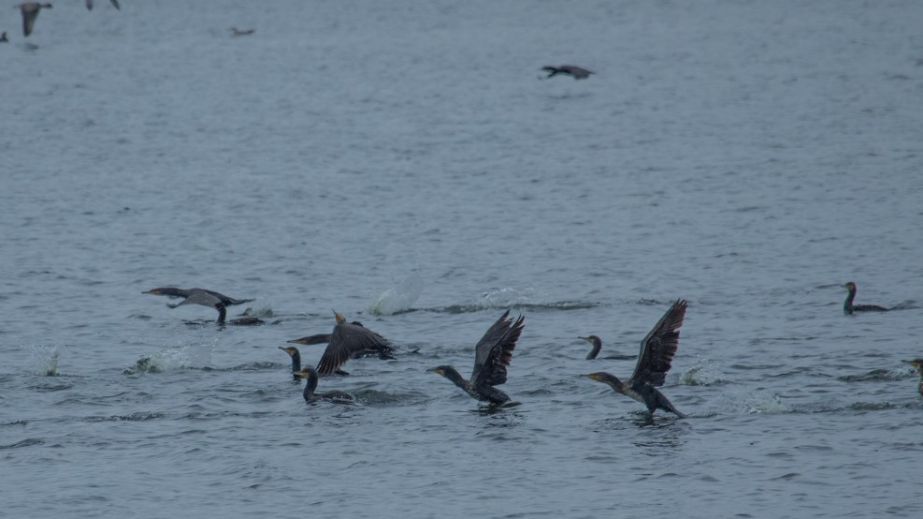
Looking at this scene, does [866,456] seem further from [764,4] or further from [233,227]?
[764,4]

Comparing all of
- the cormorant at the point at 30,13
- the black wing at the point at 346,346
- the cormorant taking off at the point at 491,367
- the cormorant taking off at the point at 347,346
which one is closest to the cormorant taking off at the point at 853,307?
the cormorant taking off at the point at 491,367

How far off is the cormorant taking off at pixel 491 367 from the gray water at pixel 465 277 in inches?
7.7

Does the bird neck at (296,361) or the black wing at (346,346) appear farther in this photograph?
the bird neck at (296,361)

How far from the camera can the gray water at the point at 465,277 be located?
1244cm

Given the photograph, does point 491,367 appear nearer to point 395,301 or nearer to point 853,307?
point 395,301

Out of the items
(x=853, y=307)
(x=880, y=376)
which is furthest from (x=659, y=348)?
(x=853, y=307)

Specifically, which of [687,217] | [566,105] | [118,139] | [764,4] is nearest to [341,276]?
[687,217]

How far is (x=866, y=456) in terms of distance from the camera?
1245cm

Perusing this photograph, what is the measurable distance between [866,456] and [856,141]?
75.6 feet

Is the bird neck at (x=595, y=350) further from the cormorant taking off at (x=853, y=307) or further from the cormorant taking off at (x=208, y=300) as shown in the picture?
the cormorant taking off at (x=208, y=300)

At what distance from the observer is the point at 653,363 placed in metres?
14.2

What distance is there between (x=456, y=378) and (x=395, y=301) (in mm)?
5092

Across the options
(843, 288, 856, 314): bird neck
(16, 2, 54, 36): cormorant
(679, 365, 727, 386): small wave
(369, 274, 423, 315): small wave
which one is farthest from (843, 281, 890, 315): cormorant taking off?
(16, 2, 54, 36): cormorant

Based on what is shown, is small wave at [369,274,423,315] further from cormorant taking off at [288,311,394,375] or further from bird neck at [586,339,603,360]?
bird neck at [586,339,603,360]
